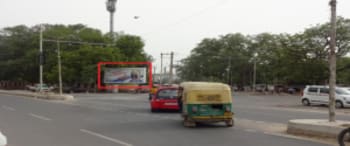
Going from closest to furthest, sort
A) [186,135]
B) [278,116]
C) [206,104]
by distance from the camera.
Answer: [186,135] → [206,104] → [278,116]

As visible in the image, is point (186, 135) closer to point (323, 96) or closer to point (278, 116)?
point (278, 116)

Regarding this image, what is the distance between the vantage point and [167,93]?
24.8 m

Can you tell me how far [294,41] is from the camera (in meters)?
68.8

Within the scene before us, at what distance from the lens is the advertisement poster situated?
70250 millimetres

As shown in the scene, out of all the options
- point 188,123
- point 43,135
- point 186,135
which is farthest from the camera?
point 188,123

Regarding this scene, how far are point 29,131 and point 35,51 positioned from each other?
66361 mm

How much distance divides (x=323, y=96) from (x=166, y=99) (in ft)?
52.1

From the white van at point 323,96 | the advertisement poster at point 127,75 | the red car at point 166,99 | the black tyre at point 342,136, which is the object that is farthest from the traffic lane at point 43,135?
the advertisement poster at point 127,75

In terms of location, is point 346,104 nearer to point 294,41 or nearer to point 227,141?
point 227,141

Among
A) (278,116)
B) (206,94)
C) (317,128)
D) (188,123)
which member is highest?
(206,94)

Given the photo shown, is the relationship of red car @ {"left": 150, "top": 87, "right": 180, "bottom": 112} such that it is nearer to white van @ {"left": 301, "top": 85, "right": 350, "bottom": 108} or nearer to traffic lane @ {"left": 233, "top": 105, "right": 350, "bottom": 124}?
traffic lane @ {"left": 233, "top": 105, "right": 350, "bottom": 124}

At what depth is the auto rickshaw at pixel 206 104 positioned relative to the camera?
1638cm

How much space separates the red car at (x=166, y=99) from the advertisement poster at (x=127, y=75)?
4537 centimetres

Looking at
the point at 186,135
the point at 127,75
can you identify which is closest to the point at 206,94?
the point at 186,135
